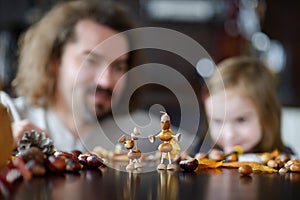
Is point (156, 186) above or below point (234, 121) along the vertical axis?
below

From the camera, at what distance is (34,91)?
1758 mm

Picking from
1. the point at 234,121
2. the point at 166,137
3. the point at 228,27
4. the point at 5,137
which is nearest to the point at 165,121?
the point at 166,137

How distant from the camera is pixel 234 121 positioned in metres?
1.52

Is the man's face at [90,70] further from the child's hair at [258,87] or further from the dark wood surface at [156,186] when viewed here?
the dark wood surface at [156,186]

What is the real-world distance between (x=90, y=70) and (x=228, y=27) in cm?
171

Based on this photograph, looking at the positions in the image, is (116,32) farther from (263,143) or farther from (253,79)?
(263,143)

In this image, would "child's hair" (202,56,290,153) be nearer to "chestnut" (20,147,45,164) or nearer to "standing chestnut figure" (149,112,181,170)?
"standing chestnut figure" (149,112,181,170)

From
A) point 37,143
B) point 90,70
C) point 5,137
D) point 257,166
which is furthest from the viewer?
point 90,70

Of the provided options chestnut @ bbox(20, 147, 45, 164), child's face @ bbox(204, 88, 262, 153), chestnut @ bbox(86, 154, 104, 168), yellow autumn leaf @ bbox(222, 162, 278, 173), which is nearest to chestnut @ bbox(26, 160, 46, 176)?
chestnut @ bbox(20, 147, 45, 164)

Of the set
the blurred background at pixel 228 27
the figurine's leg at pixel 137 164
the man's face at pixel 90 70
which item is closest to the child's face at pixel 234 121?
the man's face at pixel 90 70

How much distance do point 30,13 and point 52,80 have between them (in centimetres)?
148

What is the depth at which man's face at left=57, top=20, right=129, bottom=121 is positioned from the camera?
167 centimetres

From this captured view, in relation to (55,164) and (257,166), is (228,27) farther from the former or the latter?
(55,164)

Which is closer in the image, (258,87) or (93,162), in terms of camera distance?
(93,162)
